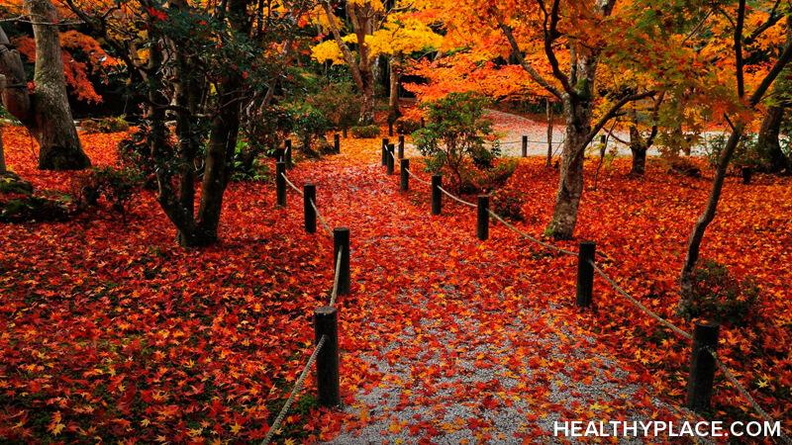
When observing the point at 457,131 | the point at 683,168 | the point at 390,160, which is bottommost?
the point at 683,168

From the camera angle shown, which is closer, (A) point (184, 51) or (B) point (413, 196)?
(A) point (184, 51)

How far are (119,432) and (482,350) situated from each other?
364 centimetres

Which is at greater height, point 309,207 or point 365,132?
point 365,132

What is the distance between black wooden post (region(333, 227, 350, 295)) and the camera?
21.0 ft

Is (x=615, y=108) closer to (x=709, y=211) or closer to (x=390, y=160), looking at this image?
(x=709, y=211)

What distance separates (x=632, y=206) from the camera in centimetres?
1276

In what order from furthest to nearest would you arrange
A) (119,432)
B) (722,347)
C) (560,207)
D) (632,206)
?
(632,206), (560,207), (722,347), (119,432)

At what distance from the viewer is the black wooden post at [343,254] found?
6.41m

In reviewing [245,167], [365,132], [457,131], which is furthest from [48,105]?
[365,132]

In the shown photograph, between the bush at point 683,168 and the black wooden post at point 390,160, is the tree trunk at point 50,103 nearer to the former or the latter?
the black wooden post at point 390,160

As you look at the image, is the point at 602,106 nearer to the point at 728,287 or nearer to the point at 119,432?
the point at 728,287

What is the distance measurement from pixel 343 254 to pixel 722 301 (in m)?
4.84

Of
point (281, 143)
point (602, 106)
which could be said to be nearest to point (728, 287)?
point (602, 106)

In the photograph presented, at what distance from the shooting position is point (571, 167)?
329 inches
